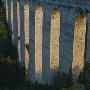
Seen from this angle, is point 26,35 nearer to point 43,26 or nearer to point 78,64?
point 43,26

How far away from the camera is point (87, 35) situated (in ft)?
40.9

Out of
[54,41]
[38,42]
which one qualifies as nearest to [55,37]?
[54,41]

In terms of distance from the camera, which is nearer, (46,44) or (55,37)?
(55,37)

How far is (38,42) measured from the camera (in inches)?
650

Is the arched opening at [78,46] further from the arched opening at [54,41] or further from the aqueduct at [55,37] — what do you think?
the arched opening at [54,41]

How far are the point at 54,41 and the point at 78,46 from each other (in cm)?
190

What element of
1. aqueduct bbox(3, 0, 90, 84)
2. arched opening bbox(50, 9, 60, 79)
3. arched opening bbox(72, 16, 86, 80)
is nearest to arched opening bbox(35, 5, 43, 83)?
aqueduct bbox(3, 0, 90, 84)

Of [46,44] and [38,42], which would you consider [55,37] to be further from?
[38,42]

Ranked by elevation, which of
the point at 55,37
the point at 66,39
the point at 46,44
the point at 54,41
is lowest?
the point at 46,44

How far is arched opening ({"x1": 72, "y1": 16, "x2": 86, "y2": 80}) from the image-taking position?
1294 cm

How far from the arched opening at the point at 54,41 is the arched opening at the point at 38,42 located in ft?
4.57

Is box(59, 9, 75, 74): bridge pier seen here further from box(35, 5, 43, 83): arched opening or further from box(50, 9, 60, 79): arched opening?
box(35, 5, 43, 83): arched opening

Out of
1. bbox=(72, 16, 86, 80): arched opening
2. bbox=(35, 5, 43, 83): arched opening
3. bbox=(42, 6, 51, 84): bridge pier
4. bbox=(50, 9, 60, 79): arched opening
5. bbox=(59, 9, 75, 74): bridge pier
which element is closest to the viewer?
bbox=(72, 16, 86, 80): arched opening

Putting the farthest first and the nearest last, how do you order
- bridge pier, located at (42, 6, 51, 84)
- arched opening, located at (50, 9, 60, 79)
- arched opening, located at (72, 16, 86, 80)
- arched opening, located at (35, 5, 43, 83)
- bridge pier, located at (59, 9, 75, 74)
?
arched opening, located at (35, 5, 43, 83) → bridge pier, located at (42, 6, 51, 84) → arched opening, located at (50, 9, 60, 79) → bridge pier, located at (59, 9, 75, 74) → arched opening, located at (72, 16, 86, 80)
